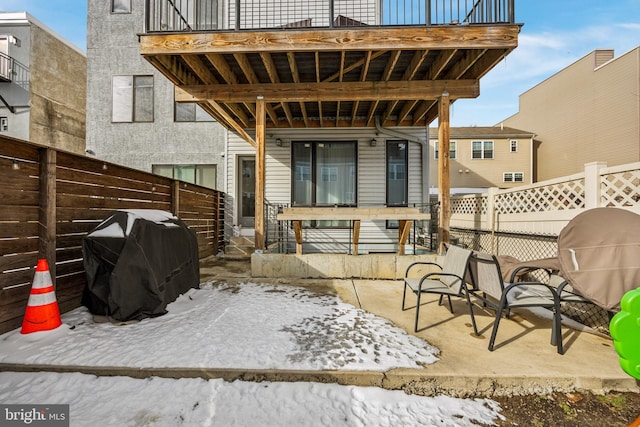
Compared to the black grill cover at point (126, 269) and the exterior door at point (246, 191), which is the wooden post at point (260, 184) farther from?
the exterior door at point (246, 191)

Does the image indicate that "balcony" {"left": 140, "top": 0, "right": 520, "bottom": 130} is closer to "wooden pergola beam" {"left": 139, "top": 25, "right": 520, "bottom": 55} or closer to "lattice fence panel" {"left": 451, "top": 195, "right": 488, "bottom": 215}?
"wooden pergola beam" {"left": 139, "top": 25, "right": 520, "bottom": 55}

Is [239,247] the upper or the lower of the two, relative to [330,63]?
lower

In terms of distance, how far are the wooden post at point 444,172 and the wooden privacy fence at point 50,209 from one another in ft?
16.7

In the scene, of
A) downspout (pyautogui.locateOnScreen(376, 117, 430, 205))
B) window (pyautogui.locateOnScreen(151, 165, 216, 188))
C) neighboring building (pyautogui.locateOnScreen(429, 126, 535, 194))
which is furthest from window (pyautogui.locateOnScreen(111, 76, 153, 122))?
neighboring building (pyautogui.locateOnScreen(429, 126, 535, 194))

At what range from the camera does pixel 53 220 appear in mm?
3014

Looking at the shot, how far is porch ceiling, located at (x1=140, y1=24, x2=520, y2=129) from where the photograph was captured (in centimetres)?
416

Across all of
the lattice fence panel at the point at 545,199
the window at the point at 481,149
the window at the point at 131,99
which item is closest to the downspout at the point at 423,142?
the lattice fence panel at the point at 545,199

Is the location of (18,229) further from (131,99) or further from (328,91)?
(131,99)

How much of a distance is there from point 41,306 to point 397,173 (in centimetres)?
694

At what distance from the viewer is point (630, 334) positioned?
6.19ft

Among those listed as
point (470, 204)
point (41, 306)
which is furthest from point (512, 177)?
point (41, 306)

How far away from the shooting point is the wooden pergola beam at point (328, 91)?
5109 millimetres

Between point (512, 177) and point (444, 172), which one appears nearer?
Result: point (444, 172)

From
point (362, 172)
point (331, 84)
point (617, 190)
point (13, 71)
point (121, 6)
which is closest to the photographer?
point (617, 190)
